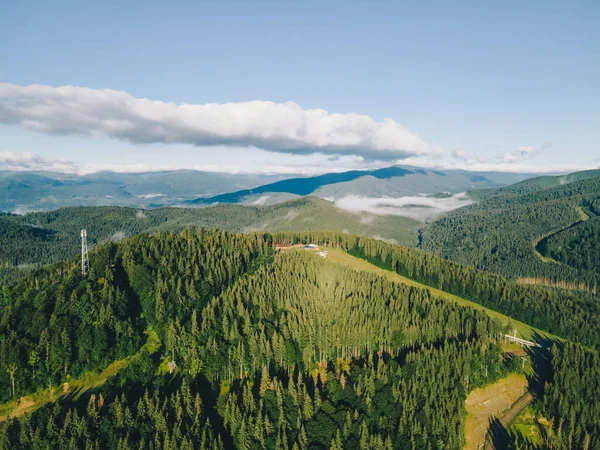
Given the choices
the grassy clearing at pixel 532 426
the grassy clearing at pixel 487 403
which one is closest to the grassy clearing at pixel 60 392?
the grassy clearing at pixel 487 403

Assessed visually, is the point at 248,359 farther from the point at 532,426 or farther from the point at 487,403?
the point at 532,426

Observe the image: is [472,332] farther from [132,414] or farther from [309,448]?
[132,414]

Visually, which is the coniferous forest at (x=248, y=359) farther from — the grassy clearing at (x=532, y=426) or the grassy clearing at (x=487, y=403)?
the grassy clearing at (x=532, y=426)

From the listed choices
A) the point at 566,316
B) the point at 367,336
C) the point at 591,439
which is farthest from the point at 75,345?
the point at 566,316

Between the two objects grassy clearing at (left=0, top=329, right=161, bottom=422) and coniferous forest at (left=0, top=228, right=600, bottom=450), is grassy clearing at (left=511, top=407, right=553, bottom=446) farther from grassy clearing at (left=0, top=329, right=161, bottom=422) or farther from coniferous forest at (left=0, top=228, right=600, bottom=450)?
grassy clearing at (left=0, top=329, right=161, bottom=422)

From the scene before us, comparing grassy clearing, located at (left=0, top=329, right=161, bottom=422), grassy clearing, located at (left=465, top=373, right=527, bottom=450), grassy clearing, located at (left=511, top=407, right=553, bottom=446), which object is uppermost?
grassy clearing, located at (left=0, top=329, right=161, bottom=422)

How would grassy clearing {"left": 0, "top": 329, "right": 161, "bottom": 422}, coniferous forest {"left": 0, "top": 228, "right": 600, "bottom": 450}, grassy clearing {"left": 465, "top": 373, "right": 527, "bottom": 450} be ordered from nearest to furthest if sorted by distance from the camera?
coniferous forest {"left": 0, "top": 228, "right": 600, "bottom": 450}, grassy clearing {"left": 0, "top": 329, "right": 161, "bottom": 422}, grassy clearing {"left": 465, "top": 373, "right": 527, "bottom": 450}

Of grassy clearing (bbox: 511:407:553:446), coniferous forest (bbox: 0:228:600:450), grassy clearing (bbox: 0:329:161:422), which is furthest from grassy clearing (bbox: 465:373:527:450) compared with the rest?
grassy clearing (bbox: 0:329:161:422)
